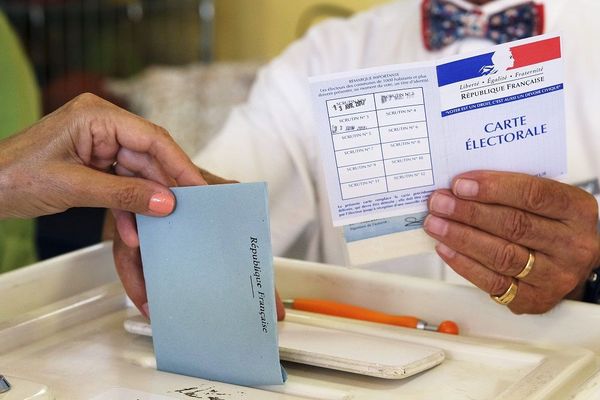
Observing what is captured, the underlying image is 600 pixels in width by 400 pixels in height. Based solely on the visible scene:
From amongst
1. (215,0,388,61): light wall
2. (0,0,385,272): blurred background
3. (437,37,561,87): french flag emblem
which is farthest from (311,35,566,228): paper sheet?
(215,0,388,61): light wall

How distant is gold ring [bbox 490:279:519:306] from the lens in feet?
3.03

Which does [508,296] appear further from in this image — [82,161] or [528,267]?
[82,161]

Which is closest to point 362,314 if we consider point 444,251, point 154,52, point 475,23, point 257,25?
point 444,251

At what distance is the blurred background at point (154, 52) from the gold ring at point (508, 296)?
124cm

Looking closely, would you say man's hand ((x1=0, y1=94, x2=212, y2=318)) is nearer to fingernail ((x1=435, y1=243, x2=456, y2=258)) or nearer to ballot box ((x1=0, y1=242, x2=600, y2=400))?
ballot box ((x1=0, y1=242, x2=600, y2=400))

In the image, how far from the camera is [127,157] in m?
0.90

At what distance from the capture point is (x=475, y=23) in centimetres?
136

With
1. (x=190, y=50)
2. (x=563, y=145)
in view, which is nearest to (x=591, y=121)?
(x=563, y=145)

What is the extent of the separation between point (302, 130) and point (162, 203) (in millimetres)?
734

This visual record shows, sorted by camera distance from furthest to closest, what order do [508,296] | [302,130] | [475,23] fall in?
1. [302,130]
2. [475,23]
3. [508,296]

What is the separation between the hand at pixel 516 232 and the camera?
34.8 inches

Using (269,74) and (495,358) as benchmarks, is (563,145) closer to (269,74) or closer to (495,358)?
(495,358)

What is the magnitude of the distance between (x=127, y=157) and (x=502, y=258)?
362 millimetres

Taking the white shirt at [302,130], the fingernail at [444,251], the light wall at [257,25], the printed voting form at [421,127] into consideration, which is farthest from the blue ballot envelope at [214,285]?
the light wall at [257,25]
